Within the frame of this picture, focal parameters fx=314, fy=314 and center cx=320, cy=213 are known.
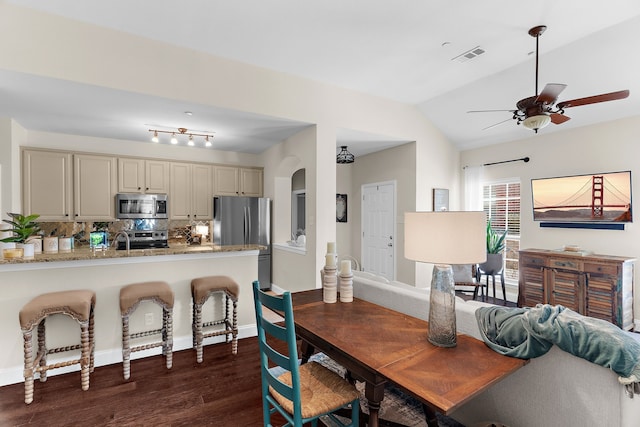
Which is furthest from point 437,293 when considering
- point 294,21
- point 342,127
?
point 342,127

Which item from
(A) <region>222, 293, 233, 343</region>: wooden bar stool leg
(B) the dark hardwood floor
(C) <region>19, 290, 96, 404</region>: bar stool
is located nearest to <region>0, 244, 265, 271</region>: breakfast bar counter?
(C) <region>19, 290, 96, 404</region>: bar stool

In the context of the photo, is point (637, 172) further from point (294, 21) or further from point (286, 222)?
point (286, 222)

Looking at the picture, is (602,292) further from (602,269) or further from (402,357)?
(402,357)

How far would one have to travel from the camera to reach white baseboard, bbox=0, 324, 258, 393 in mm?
2557

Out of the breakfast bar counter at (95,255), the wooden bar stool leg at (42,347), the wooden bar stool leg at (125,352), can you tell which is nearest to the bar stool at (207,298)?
the breakfast bar counter at (95,255)

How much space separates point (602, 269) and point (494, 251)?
4.82 ft

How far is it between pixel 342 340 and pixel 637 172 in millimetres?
4519

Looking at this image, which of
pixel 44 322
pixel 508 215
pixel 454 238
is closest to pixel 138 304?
pixel 44 322

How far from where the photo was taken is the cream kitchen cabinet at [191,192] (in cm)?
539

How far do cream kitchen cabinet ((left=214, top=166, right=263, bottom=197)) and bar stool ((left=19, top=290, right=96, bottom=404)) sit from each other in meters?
3.26

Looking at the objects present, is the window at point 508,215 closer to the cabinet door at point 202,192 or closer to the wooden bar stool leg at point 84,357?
the cabinet door at point 202,192

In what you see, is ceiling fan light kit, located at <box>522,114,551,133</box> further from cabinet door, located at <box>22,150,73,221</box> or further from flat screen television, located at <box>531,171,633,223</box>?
cabinet door, located at <box>22,150,73,221</box>

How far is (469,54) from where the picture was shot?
11.4ft

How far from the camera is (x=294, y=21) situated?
2.85 meters
